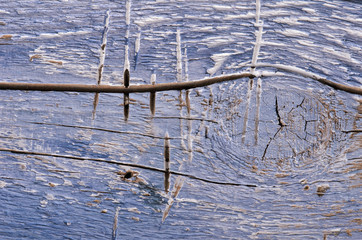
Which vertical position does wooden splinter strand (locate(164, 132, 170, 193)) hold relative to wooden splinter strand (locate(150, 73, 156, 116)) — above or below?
below

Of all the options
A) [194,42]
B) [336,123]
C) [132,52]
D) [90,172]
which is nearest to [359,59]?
[336,123]

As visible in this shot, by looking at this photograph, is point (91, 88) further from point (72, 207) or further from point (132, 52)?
point (72, 207)

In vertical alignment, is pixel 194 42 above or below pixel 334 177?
above

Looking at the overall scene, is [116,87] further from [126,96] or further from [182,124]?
[182,124]

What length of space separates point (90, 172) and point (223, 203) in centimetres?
23

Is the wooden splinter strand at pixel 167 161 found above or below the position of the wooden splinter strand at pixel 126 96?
below

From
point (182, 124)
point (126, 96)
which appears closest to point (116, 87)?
point (126, 96)

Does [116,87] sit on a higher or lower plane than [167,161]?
higher

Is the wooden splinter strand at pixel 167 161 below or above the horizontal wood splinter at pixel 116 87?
below

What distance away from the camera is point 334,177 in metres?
0.52

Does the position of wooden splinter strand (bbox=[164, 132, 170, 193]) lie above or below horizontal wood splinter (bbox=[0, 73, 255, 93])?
below

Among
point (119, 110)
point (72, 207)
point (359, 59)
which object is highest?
point (359, 59)

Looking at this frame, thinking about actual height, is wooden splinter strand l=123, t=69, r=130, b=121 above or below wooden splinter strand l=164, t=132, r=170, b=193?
above

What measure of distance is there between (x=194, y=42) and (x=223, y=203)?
28cm
